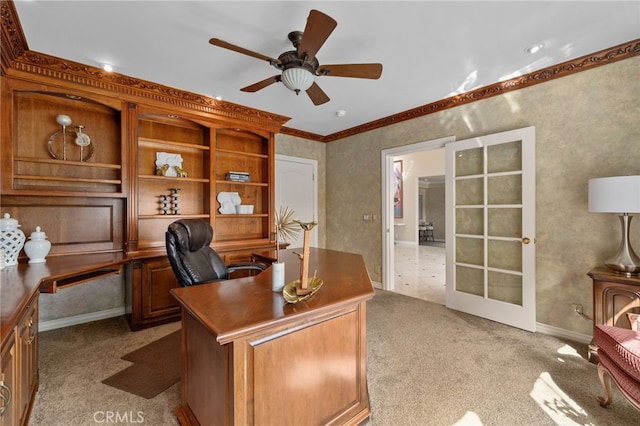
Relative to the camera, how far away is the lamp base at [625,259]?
2.10 meters

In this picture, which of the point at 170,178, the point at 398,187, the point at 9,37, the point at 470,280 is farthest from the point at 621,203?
the point at 398,187

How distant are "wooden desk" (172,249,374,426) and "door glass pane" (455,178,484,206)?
2.22 meters

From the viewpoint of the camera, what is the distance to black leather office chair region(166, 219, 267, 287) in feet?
6.25

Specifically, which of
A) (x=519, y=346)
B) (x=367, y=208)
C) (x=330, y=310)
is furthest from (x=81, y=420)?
(x=367, y=208)

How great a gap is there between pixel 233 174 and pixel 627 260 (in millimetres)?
3955

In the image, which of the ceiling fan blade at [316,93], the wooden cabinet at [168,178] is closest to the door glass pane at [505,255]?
the ceiling fan blade at [316,93]

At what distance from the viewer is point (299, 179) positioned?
4.74 meters

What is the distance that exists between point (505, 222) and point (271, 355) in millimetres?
2884

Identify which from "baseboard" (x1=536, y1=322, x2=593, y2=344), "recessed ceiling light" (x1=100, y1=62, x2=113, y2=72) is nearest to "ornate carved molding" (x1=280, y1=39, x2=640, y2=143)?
"baseboard" (x1=536, y1=322, x2=593, y2=344)

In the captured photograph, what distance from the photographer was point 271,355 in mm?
1146

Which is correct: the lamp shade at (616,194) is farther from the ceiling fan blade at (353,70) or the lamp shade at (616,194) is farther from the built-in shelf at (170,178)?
the built-in shelf at (170,178)

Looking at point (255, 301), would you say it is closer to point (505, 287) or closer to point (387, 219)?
point (505, 287)

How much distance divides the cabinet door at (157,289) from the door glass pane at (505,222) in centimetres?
353

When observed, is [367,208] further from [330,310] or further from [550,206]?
[330,310]
